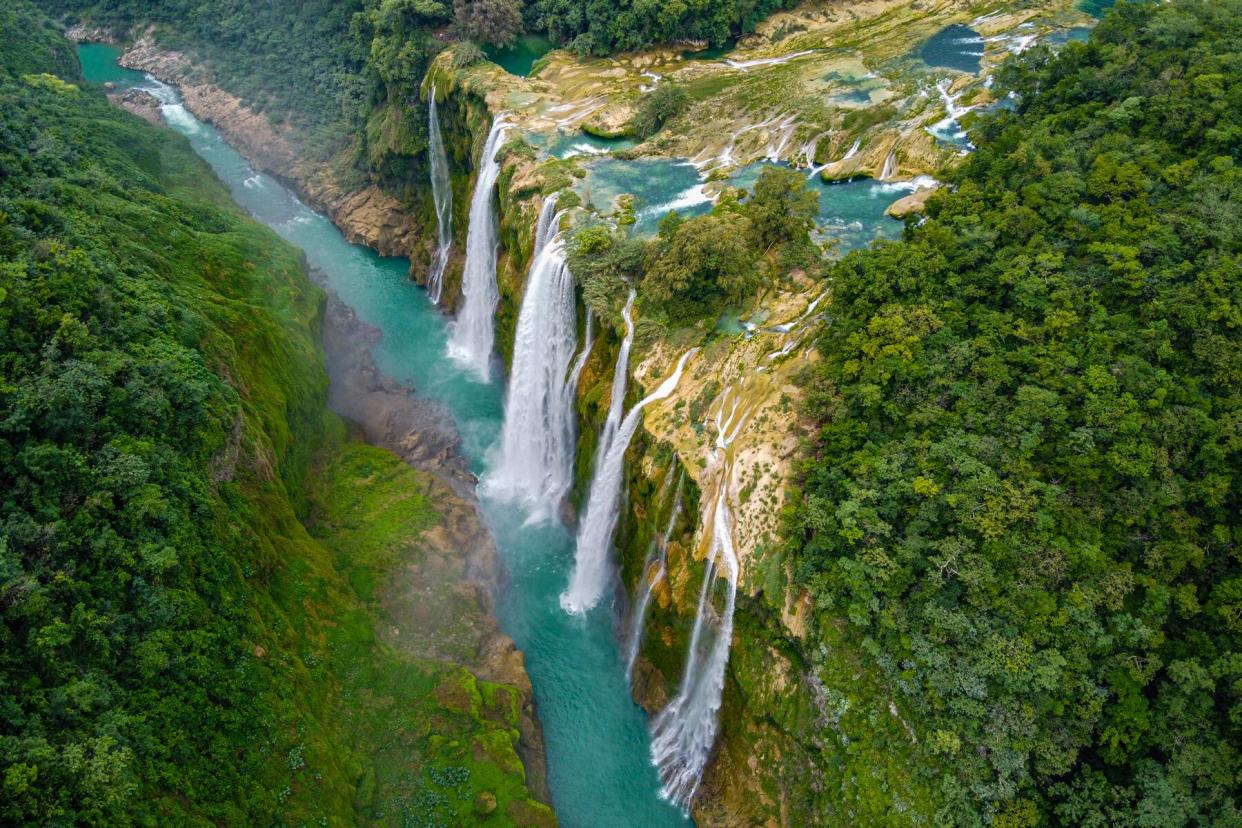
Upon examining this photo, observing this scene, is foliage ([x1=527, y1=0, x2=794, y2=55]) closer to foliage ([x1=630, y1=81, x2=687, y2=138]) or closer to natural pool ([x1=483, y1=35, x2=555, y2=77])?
natural pool ([x1=483, y1=35, x2=555, y2=77])

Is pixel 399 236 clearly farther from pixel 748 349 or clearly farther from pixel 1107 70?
pixel 1107 70

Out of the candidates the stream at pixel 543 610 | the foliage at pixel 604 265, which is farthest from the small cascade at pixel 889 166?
the stream at pixel 543 610

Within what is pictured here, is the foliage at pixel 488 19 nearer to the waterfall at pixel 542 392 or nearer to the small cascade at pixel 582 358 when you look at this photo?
the waterfall at pixel 542 392

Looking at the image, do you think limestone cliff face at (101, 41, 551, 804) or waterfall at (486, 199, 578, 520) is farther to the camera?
waterfall at (486, 199, 578, 520)

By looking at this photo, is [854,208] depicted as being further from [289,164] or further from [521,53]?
[289,164]

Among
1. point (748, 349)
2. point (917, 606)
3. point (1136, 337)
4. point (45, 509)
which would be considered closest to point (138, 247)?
point (45, 509)

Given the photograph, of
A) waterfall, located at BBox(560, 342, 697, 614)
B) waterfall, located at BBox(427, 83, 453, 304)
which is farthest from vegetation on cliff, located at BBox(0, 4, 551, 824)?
waterfall, located at BBox(427, 83, 453, 304)
